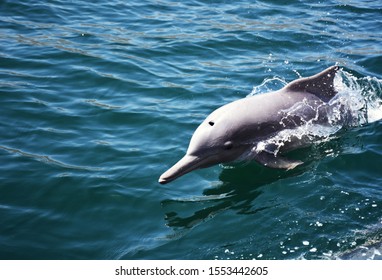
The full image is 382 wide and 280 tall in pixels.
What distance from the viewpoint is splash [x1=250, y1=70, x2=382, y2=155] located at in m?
7.46

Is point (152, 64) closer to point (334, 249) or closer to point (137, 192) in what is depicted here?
point (137, 192)

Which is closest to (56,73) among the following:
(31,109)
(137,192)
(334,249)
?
(31,109)

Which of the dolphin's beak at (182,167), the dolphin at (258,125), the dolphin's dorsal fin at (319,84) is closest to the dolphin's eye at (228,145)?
the dolphin at (258,125)

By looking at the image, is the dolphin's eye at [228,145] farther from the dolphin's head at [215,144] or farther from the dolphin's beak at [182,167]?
the dolphin's beak at [182,167]

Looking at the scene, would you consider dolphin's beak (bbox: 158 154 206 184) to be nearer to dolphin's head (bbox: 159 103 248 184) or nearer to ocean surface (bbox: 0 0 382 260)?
dolphin's head (bbox: 159 103 248 184)

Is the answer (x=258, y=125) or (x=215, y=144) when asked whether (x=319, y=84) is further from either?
(x=215, y=144)

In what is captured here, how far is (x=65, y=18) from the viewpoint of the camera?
12.6 meters

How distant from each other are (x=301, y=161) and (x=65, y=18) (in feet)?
25.6

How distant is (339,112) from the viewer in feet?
26.4

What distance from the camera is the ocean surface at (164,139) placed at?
582 centimetres

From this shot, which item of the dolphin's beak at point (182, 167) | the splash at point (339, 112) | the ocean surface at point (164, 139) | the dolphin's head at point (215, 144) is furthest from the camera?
the splash at point (339, 112)

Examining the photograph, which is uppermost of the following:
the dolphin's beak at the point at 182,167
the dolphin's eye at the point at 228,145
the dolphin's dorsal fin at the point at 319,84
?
the dolphin's dorsal fin at the point at 319,84

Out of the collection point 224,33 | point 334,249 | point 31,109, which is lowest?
point 334,249

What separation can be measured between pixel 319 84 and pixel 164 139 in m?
2.56
